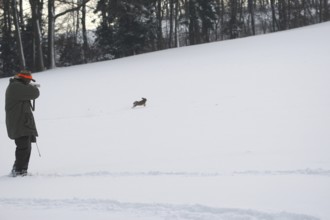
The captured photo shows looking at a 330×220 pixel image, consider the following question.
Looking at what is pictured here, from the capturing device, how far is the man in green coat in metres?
6.45

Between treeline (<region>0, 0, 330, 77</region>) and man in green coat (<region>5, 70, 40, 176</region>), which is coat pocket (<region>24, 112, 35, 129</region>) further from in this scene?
treeline (<region>0, 0, 330, 77</region>)

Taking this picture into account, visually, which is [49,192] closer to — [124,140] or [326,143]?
[124,140]

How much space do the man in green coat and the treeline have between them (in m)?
18.8

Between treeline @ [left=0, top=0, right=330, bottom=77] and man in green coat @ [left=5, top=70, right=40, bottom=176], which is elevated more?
treeline @ [left=0, top=0, right=330, bottom=77]

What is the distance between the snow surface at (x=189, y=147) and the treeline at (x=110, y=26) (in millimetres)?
12137

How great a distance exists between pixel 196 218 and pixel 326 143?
3.33 meters

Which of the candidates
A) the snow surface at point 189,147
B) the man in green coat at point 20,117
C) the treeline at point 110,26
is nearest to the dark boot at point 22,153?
the man in green coat at point 20,117

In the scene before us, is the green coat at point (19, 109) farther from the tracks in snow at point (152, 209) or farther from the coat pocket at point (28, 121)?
the tracks in snow at point (152, 209)

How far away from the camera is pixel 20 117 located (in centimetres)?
649

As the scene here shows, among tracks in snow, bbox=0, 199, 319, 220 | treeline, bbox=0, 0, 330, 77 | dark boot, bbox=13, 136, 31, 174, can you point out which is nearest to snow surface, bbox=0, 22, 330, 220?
tracks in snow, bbox=0, 199, 319, 220

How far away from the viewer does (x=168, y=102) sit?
12.5 meters

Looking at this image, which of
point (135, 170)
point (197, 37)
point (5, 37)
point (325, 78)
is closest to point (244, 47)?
point (325, 78)

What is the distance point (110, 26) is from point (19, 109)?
3286 centimetres

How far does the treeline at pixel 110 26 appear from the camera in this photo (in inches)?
1097
